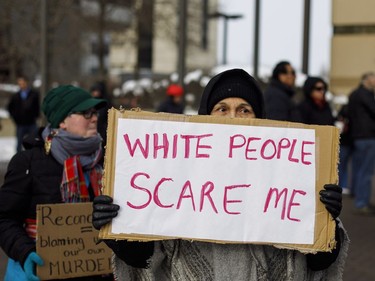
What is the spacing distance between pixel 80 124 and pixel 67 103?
12 cm

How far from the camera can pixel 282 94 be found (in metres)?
8.32

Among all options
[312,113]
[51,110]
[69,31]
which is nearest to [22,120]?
[312,113]

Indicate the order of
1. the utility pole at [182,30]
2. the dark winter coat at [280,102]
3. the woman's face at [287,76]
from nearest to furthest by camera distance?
the dark winter coat at [280,102] < the woman's face at [287,76] < the utility pole at [182,30]

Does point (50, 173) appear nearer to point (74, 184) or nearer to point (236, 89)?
point (74, 184)

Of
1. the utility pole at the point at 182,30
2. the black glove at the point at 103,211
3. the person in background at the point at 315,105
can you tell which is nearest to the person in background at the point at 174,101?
the utility pole at the point at 182,30

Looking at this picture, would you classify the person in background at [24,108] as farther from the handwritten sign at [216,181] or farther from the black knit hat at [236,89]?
the handwritten sign at [216,181]

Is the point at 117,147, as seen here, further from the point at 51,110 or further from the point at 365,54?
the point at 365,54

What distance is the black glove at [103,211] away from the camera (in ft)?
8.32

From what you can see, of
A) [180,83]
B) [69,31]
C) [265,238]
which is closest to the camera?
[265,238]

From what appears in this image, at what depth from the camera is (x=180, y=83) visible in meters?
13.3

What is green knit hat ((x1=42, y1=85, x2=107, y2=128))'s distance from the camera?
3.73 m

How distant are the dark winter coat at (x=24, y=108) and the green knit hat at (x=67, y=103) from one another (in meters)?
10.9

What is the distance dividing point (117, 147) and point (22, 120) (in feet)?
40.0

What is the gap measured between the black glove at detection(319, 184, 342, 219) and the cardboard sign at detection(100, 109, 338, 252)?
0.11 ft
